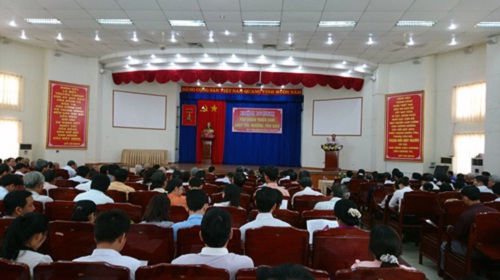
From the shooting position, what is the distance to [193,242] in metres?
2.62

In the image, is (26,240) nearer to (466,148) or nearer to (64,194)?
(64,194)

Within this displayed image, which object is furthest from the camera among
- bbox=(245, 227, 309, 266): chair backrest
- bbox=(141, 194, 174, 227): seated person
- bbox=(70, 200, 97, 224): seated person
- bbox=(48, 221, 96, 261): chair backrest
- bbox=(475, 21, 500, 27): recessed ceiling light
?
bbox=(475, 21, 500, 27): recessed ceiling light

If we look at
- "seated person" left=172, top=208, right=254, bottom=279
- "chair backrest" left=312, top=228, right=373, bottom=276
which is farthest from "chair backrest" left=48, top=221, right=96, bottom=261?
"chair backrest" left=312, top=228, right=373, bottom=276

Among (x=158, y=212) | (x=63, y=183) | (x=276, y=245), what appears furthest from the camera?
(x=63, y=183)

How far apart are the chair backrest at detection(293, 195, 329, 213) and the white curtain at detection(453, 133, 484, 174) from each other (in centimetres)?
810

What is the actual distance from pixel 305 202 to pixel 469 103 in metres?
8.61

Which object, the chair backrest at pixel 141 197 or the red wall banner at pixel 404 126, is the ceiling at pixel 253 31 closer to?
the red wall banner at pixel 404 126

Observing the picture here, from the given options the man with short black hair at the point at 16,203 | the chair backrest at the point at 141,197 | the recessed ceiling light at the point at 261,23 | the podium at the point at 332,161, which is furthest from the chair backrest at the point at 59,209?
the podium at the point at 332,161

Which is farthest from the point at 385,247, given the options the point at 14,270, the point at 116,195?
the point at 116,195

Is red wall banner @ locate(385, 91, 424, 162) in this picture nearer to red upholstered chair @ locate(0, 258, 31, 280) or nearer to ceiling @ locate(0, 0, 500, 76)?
ceiling @ locate(0, 0, 500, 76)

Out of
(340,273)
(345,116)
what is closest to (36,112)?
→ (345,116)

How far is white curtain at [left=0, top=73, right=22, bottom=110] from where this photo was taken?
10.9 meters

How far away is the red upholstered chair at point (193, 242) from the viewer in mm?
2588

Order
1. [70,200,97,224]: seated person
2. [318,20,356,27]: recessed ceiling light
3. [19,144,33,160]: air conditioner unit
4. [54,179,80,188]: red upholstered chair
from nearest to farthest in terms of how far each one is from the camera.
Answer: [70,200,97,224]: seated person, [54,179,80,188]: red upholstered chair, [318,20,356,27]: recessed ceiling light, [19,144,33,160]: air conditioner unit
